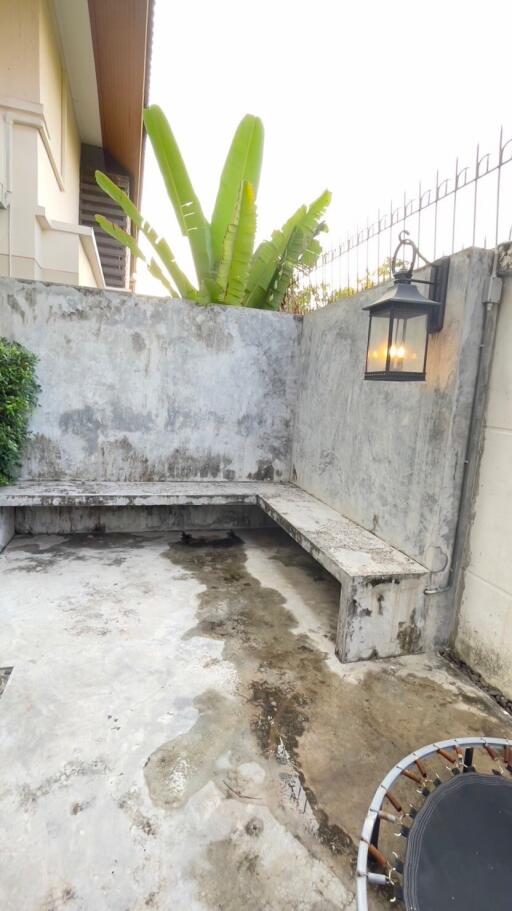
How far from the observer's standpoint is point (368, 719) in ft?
6.25

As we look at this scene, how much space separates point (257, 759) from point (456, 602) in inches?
52.7

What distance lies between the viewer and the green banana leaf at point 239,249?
3.67 metres

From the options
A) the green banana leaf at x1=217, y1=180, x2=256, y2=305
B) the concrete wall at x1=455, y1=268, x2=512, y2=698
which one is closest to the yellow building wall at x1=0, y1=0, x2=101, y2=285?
the green banana leaf at x1=217, y1=180, x2=256, y2=305

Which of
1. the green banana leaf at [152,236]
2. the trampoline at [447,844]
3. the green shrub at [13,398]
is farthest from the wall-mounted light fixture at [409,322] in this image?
the green banana leaf at [152,236]

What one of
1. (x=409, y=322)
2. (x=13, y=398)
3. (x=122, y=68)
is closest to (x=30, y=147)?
(x=122, y=68)

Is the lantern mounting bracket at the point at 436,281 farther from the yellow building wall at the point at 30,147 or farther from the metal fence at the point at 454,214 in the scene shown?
the yellow building wall at the point at 30,147

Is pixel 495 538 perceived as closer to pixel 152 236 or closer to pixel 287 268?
pixel 287 268

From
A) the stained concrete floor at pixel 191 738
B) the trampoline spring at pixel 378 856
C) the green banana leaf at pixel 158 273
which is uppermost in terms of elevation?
the green banana leaf at pixel 158 273

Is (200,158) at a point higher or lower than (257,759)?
higher

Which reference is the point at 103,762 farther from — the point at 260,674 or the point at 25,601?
the point at 25,601

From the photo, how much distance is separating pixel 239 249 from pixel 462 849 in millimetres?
4049

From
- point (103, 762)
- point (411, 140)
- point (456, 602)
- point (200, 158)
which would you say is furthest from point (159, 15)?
point (103, 762)

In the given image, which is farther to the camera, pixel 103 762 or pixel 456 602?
pixel 456 602

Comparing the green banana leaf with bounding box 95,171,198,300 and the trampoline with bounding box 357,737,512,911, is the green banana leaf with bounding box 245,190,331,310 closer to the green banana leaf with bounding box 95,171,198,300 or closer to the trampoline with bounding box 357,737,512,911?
the green banana leaf with bounding box 95,171,198,300
